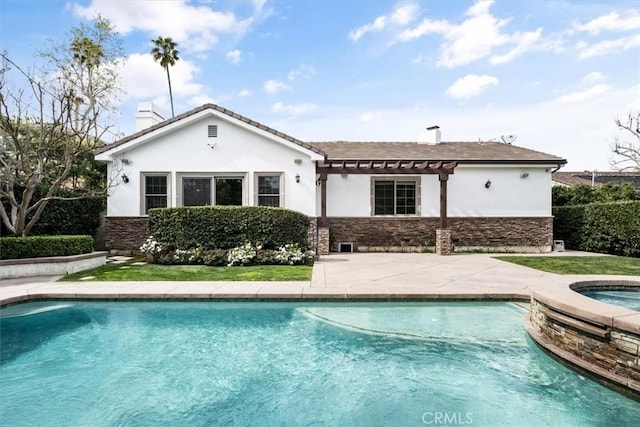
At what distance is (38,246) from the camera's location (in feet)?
34.8

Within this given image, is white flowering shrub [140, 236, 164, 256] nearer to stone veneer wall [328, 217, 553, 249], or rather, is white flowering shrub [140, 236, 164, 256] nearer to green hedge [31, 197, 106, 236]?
green hedge [31, 197, 106, 236]

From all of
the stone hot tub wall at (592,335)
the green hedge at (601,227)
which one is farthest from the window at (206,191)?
the green hedge at (601,227)

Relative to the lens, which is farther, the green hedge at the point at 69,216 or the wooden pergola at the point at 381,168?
the wooden pergola at the point at 381,168

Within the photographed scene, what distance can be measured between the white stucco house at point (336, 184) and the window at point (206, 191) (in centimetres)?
4

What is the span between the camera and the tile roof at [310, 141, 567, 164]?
16.8 metres

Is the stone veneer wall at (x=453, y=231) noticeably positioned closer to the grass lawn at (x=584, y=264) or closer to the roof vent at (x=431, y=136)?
the grass lawn at (x=584, y=264)

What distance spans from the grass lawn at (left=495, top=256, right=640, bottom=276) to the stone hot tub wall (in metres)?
6.34

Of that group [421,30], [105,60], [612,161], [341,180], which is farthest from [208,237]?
[612,161]

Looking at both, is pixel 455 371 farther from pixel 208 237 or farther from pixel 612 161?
pixel 612 161

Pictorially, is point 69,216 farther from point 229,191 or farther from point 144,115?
point 229,191

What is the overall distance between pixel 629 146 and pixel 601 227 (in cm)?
1780

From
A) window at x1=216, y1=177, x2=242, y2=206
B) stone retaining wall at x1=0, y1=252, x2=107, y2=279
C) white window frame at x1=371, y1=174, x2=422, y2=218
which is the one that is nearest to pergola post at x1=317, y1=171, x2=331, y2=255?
white window frame at x1=371, y1=174, x2=422, y2=218

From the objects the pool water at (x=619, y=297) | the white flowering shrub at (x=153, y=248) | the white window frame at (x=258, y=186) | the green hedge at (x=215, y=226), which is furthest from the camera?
the white window frame at (x=258, y=186)

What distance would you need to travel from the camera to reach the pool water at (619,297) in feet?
24.4
